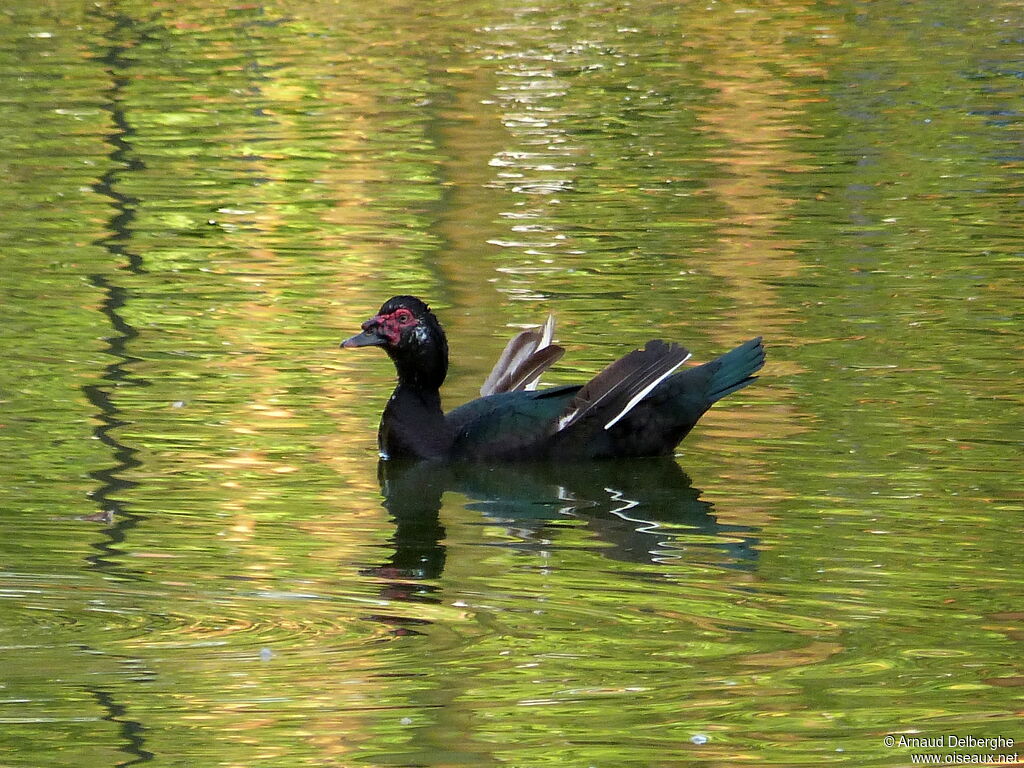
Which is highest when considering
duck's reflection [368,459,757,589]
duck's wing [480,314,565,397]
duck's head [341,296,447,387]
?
duck's head [341,296,447,387]

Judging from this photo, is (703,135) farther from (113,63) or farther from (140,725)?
(140,725)

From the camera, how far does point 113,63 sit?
25.3 metres

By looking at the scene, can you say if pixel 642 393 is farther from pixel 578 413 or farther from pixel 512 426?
pixel 512 426

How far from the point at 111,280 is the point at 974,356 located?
596 cm

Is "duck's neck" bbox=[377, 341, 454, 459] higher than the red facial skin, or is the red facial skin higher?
the red facial skin

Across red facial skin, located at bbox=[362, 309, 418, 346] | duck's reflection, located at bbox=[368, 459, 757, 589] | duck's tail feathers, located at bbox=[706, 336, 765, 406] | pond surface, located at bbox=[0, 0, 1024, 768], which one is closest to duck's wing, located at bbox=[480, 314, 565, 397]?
pond surface, located at bbox=[0, 0, 1024, 768]

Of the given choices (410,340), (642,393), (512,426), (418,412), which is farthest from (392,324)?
(642,393)

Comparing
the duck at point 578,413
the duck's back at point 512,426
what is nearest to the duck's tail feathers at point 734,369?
the duck at point 578,413

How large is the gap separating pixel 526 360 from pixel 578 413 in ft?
2.76

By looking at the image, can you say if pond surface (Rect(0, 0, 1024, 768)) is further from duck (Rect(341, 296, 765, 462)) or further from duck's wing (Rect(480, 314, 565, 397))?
duck's wing (Rect(480, 314, 565, 397))

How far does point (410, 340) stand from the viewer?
1070 cm

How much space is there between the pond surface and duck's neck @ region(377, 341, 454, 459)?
0.16m

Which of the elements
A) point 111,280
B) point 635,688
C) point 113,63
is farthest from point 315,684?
point 113,63

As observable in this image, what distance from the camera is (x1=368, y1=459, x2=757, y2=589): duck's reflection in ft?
27.9
